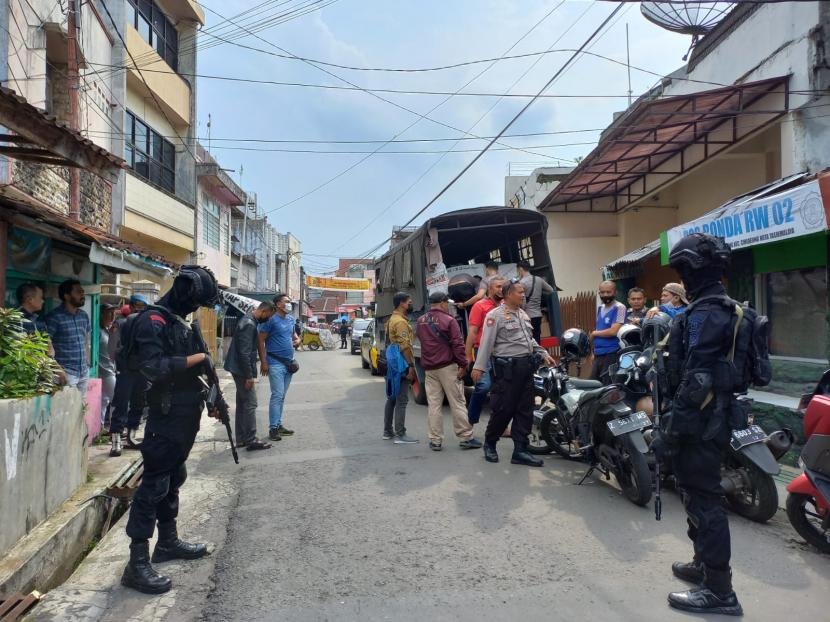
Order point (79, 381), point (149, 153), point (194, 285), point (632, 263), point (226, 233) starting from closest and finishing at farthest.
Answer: point (194, 285) < point (79, 381) < point (632, 263) < point (149, 153) < point (226, 233)

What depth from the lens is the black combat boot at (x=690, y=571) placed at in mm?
3213

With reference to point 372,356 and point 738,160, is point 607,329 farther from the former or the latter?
point 372,356

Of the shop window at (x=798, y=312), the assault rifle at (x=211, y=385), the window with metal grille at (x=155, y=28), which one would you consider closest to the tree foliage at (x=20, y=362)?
the assault rifle at (x=211, y=385)

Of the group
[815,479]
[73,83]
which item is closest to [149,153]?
[73,83]

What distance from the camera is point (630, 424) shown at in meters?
4.36

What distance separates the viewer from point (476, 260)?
456 inches

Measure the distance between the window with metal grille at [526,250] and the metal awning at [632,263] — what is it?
2094 millimetres

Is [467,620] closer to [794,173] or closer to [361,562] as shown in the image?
[361,562]

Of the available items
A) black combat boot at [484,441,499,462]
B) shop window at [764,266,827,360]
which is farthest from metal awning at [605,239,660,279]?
black combat boot at [484,441,499,462]

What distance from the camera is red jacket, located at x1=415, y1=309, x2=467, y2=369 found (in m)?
6.31

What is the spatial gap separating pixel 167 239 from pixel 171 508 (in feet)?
47.8

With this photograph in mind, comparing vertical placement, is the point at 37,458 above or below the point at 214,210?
below

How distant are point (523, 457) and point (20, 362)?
170 inches

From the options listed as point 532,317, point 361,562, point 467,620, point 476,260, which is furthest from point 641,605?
point 476,260
